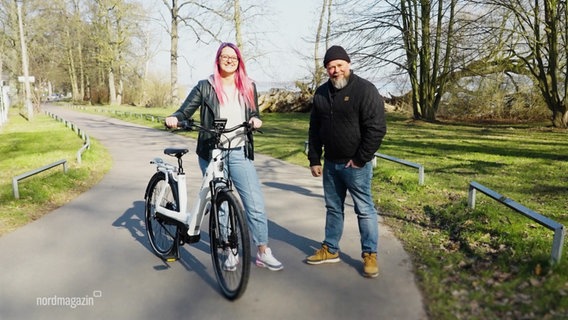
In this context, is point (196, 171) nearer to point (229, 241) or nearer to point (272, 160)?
point (272, 160)

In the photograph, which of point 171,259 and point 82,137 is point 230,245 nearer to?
point 171,259

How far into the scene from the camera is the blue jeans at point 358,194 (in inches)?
148

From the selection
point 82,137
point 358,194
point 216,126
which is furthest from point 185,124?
point 82,137

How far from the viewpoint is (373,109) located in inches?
141

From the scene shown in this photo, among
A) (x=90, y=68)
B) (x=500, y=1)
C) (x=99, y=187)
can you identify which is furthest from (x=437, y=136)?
(x=90, y=68)

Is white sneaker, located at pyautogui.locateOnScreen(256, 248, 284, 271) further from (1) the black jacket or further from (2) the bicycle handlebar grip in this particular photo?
(2) the bicycle handlebar grip

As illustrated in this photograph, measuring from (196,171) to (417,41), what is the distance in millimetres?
15381

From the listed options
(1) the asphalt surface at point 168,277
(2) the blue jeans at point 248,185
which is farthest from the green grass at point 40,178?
(2) the blue jeans at point 248,185

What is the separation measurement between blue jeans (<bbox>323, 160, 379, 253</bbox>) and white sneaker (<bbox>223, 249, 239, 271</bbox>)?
1.02 meters

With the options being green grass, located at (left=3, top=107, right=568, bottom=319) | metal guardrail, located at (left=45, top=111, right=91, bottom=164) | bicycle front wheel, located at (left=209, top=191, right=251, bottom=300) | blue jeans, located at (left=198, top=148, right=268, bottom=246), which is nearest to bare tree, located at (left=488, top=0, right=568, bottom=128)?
green grass, located at (left=3, top=107, right=568, bottom=319)

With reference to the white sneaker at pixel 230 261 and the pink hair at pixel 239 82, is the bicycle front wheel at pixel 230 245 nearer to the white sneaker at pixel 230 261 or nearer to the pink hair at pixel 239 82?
the white sneaker at pixel 230 261

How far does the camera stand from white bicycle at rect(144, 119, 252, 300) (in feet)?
10.8

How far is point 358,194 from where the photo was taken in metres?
3.78

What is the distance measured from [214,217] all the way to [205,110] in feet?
2.97
